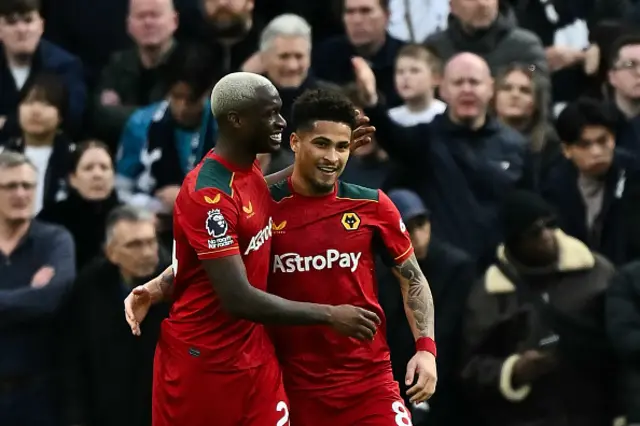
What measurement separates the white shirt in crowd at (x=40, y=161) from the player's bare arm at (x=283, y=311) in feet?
12.7

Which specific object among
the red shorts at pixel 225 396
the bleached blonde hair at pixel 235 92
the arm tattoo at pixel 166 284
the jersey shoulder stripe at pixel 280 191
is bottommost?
the red shorts at pixel 225 396

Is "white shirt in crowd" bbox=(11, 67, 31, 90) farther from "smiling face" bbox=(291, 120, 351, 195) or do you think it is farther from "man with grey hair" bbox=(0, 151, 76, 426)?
"smiling face" bbox=(291, 120, 351, 195)

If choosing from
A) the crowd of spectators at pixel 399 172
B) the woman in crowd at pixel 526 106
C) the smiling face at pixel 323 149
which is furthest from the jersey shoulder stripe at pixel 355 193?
the woman in crowd at pixel 526 106

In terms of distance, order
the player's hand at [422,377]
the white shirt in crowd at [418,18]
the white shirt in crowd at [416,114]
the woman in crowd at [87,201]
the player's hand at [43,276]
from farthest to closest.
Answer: the white shirt in crowd at [418,18]
the white shirt in crowd at [416,114]
the woman in crowd at [87,201]
the player's hand at [43,276]
the player's hand at [422,377]

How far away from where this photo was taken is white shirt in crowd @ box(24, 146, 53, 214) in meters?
Result: 9.50

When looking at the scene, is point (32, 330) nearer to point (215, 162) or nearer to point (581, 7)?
point (215, 162)

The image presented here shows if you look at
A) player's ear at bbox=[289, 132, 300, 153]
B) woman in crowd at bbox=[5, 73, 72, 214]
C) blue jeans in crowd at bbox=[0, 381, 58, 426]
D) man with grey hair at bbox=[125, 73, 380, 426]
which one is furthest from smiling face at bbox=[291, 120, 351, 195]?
woman in crowd at bbox=[5, 73, 72, 214]

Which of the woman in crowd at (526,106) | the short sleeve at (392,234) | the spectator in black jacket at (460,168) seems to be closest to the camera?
the short sleeve at (392,234)

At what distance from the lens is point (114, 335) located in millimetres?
8508

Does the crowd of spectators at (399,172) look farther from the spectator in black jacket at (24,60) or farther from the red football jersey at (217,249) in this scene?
the red football jersey at (217,249)

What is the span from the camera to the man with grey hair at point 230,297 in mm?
5840

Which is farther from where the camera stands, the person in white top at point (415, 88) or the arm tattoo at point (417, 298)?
the person in white top at point (415, 88)

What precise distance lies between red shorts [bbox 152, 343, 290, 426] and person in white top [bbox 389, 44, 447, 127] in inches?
138

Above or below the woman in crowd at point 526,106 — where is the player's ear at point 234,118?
above
